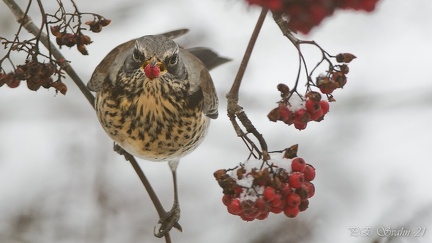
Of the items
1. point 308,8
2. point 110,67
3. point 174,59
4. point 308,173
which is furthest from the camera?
point 110,67

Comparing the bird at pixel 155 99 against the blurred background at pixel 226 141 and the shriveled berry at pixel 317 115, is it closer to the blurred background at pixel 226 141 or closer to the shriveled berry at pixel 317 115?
the shriveled berry at pixel 317 115

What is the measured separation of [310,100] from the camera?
1.79 meters

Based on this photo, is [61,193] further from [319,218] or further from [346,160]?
[346,160]

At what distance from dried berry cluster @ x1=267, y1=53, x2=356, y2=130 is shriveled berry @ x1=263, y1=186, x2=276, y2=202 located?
0.57ft

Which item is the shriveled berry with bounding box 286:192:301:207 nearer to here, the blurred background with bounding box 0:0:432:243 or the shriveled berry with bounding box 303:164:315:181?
the shriveled berry with bounding box 303:164:315:181

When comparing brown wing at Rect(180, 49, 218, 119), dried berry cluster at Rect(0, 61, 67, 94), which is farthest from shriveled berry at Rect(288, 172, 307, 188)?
brown wing at Rect(180, 49, 218, 119)

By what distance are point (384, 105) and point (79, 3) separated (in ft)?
8.45

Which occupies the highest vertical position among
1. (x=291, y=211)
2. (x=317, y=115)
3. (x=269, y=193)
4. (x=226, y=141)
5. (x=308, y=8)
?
(x=308, y=8)

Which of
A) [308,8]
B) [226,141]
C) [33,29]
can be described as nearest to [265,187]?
[308,8]

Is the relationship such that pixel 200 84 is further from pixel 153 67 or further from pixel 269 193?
pixel 269 193

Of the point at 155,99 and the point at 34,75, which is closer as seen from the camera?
the point at 34,75

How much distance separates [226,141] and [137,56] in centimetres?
283

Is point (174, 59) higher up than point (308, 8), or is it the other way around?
point (308, 8)

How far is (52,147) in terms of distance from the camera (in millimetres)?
5270
